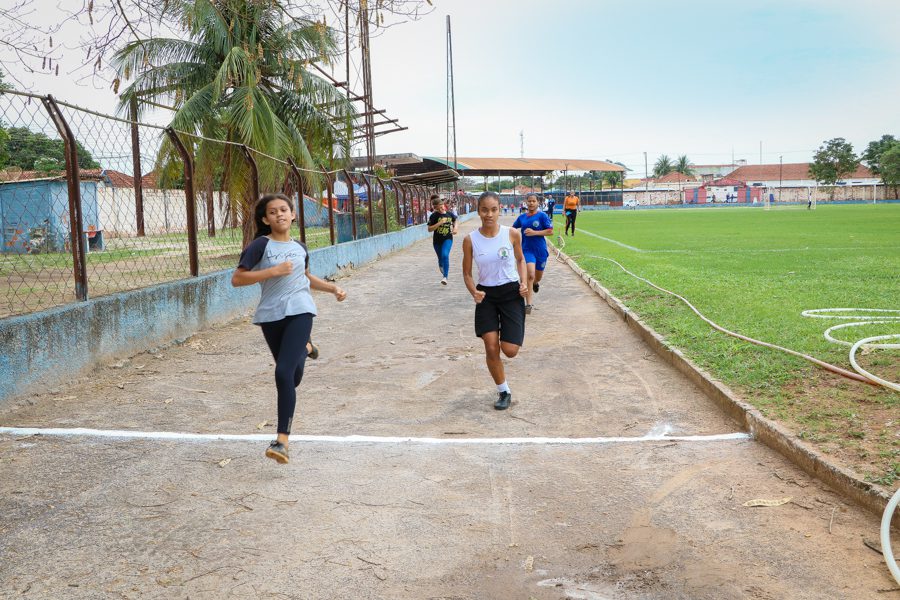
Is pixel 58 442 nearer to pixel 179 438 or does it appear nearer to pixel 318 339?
pixel 179 438

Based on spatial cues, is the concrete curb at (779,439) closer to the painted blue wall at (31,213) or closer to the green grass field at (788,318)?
the green grass field at (788,318)

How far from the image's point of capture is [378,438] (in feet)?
16.4

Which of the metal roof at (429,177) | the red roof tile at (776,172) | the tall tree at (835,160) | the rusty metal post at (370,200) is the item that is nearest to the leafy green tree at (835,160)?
the tall tree at (835,160)

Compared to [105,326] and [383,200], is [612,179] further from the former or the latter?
[105,326]

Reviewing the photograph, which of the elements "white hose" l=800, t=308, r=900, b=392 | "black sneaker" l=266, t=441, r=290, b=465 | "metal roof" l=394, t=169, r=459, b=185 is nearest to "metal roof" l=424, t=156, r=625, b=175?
"metal roof" l=394, t=169, r=459, b=185

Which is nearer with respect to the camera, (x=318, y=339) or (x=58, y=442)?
(x=58, y=442)

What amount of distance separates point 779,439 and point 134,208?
14479 millimetres

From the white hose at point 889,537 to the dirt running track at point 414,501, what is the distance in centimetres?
7

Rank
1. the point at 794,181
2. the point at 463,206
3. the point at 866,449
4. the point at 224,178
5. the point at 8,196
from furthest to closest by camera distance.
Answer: the point at 794,181, the point at 463,206, the point at 8,196, the point at 224,178, the point at 866,449

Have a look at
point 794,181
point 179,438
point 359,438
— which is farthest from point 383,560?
point 794,181

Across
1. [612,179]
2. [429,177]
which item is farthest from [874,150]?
[429,177]

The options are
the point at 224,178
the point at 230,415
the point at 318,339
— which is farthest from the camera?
the point at 224,178

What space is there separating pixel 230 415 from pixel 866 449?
4230 mm

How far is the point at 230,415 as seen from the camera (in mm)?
5594
